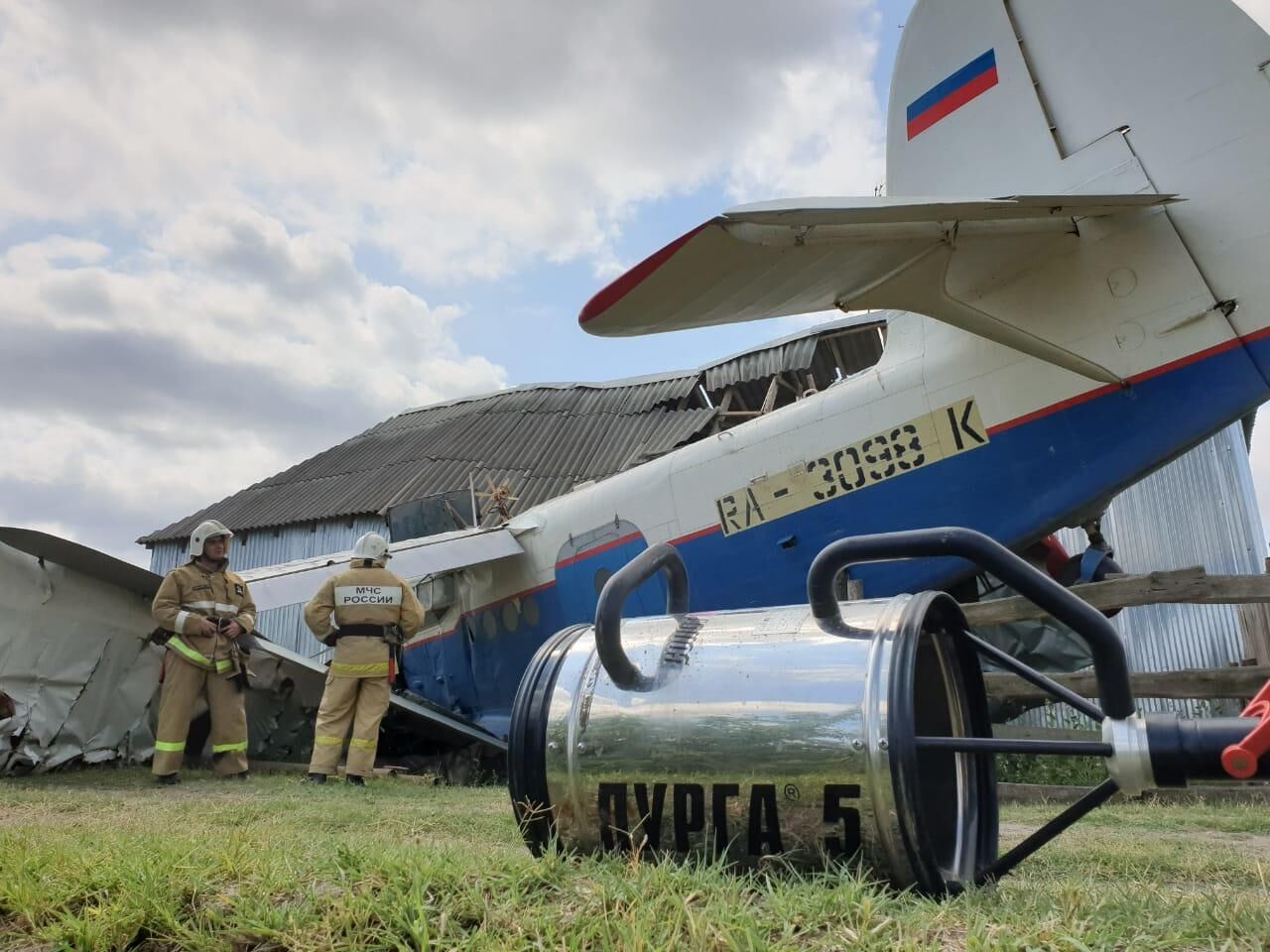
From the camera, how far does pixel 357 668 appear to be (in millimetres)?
6785

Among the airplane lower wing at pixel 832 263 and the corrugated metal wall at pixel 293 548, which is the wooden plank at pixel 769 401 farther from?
the corrugated metal wall at pixel 293 548

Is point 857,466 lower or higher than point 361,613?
higher

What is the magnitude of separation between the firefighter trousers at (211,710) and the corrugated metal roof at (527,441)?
12.8m

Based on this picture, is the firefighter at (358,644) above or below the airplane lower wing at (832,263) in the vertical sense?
below

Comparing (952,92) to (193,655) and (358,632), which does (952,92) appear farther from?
(193,655)

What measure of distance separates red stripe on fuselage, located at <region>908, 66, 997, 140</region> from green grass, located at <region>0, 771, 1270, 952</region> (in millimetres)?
4151

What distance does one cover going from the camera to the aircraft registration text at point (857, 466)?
208 inches

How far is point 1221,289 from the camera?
4395 millimetres

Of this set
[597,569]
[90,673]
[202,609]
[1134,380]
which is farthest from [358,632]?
[1134,380]

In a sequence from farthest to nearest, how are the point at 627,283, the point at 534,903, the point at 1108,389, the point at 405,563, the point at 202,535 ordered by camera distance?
the point at 405,563
the point at 202,535
the point at 1108,389
the point at 627,283
the point at 534,903

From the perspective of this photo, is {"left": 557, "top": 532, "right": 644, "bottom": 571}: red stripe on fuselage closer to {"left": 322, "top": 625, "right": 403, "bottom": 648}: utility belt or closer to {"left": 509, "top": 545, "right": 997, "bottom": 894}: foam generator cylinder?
{"left": 322, "top": 625, "right": 403, "bottom": 648}: utility belt

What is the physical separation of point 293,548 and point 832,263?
1963cm

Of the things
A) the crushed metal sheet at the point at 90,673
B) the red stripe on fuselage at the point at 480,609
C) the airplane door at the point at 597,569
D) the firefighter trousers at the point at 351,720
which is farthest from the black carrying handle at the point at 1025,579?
the red stripe on fuselage at the point at 480,609

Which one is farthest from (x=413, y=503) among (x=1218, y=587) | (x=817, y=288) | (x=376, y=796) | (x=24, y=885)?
(x=24, y=885)
